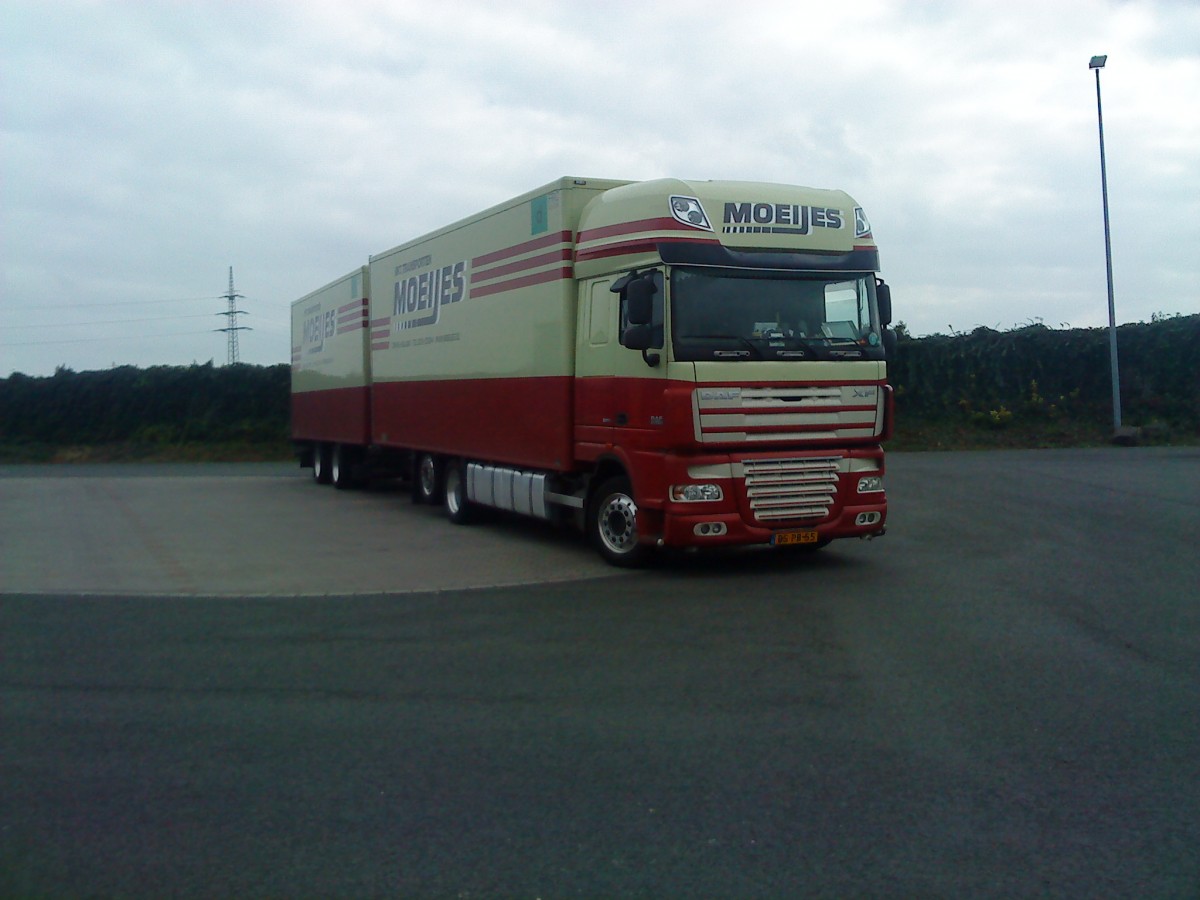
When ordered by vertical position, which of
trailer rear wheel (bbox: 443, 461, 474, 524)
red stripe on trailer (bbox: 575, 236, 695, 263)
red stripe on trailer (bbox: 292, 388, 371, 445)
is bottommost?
trailer rear wheel (bbox: 443, 461, 474, 524)

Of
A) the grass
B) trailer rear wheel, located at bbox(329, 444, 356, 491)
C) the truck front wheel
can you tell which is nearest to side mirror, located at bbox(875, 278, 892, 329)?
the truck front wheel

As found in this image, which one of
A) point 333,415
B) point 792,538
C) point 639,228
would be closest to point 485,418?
point 639,228

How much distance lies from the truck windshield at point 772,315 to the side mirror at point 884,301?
129mm

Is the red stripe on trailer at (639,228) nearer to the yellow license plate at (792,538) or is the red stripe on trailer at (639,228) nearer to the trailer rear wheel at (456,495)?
the yellow license plate at (792,538)

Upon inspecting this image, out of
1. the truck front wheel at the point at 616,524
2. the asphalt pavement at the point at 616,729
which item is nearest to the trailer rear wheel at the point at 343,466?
the asphalt pavement at the point at 616,729

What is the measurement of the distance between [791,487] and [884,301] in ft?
7.37

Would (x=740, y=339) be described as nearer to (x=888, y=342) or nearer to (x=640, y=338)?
(x=640, y=338)

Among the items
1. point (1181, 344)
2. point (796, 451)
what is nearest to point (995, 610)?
point (796, 451)

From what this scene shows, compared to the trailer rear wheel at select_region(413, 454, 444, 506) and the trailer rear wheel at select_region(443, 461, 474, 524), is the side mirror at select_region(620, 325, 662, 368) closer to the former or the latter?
the trailer rear wheel at select_region(443, 461, 474, 524)

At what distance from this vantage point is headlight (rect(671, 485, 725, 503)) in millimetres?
10492

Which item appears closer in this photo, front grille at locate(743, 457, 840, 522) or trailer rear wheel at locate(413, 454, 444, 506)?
front grille at locate(743, 457, 840, 522)

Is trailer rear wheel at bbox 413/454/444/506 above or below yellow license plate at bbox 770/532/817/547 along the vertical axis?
above

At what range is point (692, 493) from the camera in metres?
10.5

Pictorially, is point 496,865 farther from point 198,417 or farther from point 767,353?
point 198,417
